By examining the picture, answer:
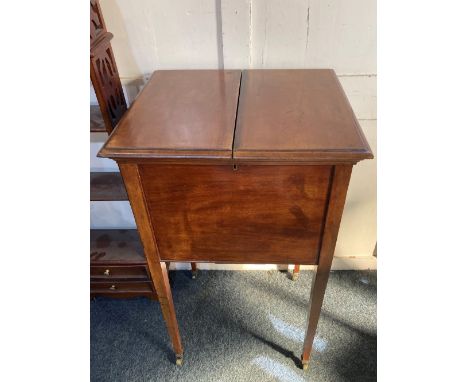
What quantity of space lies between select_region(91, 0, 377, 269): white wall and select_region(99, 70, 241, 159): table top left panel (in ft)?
0.27

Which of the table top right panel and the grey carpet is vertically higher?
the table top right panel

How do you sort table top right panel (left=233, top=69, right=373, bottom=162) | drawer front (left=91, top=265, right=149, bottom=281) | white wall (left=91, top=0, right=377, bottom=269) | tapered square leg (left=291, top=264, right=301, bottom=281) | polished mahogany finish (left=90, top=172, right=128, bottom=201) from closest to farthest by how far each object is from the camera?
table top right panel (left=233, top=69, right=373, bottom=162)
white wall (left=91, top=0, right=377, bottom=269)
polished mahogany finish (left=90, top=172, right=128, bottom=201)
drawer front (left=91, top=265, right=149, bottom=281)
tapered square leg (left=291, top=264, right=301, bottom=281)

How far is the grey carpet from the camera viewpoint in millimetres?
1269

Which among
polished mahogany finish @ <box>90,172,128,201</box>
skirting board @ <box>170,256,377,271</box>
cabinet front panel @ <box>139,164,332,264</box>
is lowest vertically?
skirting board @ <box>170,256,377,271</box>

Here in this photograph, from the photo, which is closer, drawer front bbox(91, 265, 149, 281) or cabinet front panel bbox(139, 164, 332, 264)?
cabinet front panel bbox(139, 164, 332, 264)

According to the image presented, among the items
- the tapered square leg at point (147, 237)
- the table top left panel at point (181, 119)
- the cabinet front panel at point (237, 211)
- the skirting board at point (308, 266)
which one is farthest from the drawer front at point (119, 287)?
the table top left panel at point (181, 119)

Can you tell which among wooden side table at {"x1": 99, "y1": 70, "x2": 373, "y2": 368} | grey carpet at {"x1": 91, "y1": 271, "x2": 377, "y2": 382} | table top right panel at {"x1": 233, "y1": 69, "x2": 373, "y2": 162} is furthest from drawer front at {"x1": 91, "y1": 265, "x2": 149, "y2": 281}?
table top right panel at {"x1": 233, "y1": 69, "x2": 373, "y2": 162}

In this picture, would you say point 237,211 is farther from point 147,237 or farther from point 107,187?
Answer: point 107,187

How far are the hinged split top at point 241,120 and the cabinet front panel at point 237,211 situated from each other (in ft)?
0.17

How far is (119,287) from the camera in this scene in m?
1.46

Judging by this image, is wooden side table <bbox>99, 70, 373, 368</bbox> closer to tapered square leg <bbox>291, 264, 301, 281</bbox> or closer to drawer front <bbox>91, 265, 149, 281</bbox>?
drawer front <bbox>91, 265, 149, 281</bbox>

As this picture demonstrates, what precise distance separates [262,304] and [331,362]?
0.34 metres

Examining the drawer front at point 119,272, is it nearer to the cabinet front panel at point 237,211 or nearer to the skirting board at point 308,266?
the skirting board at point 308,266
